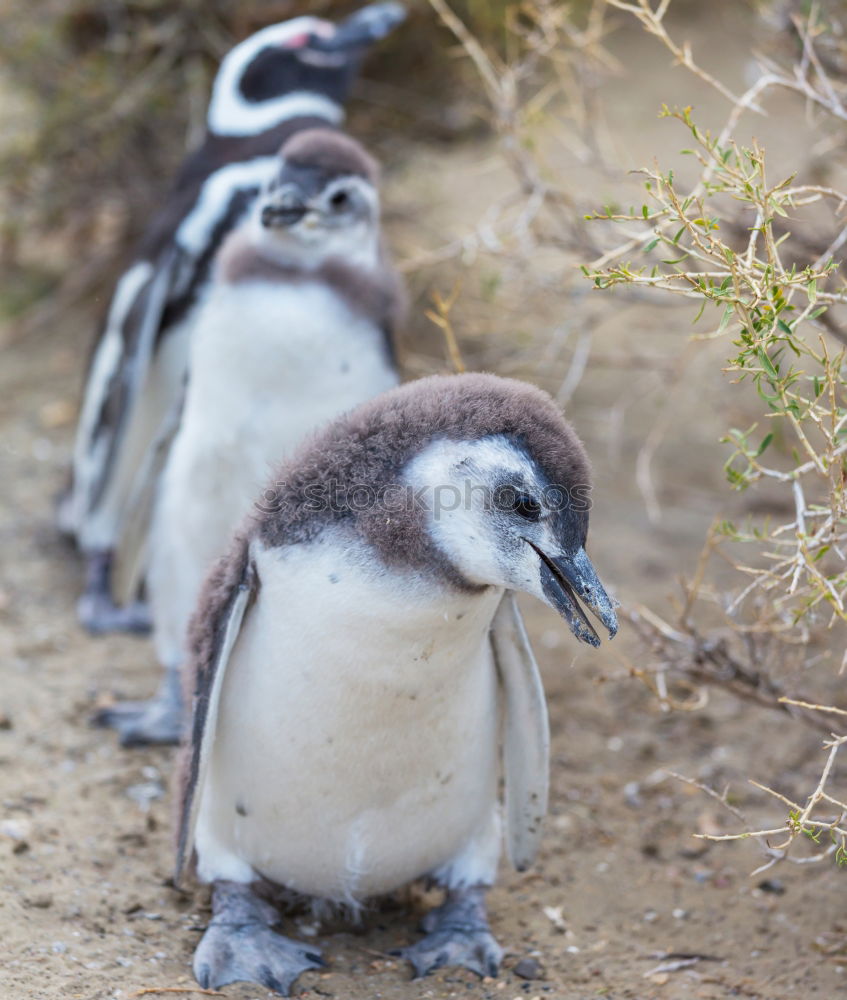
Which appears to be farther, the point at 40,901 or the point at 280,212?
the point at 280,212

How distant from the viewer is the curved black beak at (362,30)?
446 cm

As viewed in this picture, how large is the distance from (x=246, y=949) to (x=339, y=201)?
181 cm

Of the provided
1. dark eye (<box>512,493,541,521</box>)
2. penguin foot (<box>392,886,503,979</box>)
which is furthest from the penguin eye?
penguin foot (<box>392,886,503,979</box>)

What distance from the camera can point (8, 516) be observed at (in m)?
4.81

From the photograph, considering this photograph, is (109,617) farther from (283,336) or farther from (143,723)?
(283,336)

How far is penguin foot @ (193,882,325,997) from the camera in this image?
93.7 inches

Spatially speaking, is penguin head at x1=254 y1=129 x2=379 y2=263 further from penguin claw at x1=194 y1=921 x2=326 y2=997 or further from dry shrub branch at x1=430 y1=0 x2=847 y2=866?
penguin claw at x1=194 y1=921 x2=326 y2=997

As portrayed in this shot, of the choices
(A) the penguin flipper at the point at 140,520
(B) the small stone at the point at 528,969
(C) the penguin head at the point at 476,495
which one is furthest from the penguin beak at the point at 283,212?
(B) the small stone at the point at 528,969

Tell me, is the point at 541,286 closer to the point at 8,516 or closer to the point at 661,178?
the point at 661,178

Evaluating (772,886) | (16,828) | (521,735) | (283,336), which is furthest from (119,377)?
(772,886)

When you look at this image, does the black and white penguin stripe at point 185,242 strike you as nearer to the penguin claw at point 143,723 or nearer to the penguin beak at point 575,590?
the penguin claw at point 143,723

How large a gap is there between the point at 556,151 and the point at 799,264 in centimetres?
474

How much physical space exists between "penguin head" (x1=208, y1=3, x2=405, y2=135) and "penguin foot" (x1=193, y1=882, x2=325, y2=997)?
262cm

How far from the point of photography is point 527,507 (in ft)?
6.95
